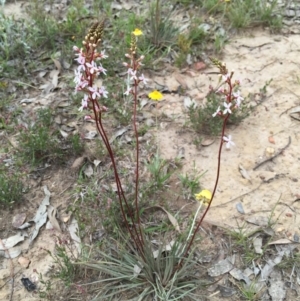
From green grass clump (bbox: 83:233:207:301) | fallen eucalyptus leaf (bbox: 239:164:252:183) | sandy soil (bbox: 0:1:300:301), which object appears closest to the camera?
green grass clump (bbox: 83:233:207:301)

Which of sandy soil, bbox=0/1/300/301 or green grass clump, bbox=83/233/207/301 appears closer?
green grass clump, bbox=83/233/207/301

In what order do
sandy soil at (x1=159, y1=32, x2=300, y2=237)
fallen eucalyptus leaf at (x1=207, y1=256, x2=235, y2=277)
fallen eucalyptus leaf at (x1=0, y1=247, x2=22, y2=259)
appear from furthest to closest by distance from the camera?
sandy soil at (x1=159, y1=32, x2=300, y2=237) < fallen eucalyptus leaf at (x1=0, y1=247, x2=22, y2=259) < fallen eucalyptus leaf at (x1=207, y1=256, x2=235, y2=277)

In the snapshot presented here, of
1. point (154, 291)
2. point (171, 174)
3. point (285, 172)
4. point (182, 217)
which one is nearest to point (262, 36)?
point (285, 172)

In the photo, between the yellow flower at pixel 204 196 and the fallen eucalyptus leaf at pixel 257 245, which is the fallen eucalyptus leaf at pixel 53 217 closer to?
the yellow flower at pixel 204 196

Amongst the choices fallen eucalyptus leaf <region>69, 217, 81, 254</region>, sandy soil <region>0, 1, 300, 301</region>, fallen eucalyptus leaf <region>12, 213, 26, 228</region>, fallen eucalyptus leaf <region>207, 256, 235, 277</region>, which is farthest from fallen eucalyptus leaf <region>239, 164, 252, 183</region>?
fallen eucalyptus leaf <region>12, 213, 26, 228</region>

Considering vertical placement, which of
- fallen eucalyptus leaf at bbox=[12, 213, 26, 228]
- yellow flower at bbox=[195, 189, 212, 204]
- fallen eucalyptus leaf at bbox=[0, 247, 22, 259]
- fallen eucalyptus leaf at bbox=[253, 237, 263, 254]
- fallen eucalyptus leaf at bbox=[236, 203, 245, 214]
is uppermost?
yellow flower at bbox=[195, 189, 212, 204]

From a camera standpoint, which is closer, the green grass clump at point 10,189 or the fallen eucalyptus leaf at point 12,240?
the fallen eucalyptus leaf at point 12,240

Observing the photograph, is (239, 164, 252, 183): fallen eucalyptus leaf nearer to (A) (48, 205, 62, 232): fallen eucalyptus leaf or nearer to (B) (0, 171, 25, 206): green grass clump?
(A) (48, 205, 62, 232): fallen eucalyptus leaf

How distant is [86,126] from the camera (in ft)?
12.2

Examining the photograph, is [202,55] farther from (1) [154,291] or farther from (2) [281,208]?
(1) [154,291]

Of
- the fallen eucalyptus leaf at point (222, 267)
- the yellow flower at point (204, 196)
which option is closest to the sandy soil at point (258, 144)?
the yellow flower at point (204, 196)

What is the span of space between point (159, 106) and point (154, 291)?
184cm

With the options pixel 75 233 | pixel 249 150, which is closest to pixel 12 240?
pixel 75 233

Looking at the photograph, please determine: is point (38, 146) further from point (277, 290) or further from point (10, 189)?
point (277, 290)
